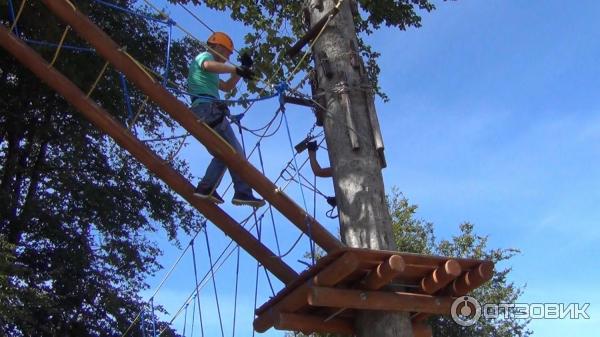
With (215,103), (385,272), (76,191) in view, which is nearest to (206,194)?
(215,103)

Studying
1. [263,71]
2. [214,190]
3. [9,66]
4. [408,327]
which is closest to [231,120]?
[214,190]

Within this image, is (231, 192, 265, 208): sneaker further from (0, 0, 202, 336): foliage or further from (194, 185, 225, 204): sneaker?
(0, 0, 202, 336): foliage

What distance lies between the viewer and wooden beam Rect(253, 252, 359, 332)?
4340 millimetres

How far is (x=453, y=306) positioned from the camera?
16.1ft

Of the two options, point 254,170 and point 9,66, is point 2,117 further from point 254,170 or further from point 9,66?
point 254,170

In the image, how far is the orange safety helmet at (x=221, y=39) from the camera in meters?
5.70

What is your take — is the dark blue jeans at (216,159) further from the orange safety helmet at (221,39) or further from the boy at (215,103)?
the orange safety helmet at (221,39)

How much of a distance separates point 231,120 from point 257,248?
0.96 m

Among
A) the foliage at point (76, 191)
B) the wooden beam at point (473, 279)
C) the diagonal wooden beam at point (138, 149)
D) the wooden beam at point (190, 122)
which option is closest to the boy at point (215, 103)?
the diagonal wooden beam at point (138, 149)

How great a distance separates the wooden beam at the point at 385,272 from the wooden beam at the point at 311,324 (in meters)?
0.49

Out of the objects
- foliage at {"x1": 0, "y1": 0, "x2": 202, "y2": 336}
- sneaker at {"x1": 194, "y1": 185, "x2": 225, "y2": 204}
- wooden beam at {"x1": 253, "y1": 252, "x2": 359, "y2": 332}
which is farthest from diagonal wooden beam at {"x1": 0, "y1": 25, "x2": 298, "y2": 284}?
foliage at {"x1": 0, "y1": 0, "x2": 202, "y2": 336}

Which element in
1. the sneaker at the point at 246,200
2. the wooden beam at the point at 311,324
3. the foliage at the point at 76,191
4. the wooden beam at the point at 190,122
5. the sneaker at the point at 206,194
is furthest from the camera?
the foliage at the point at 76,191

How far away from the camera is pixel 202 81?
5574 millimetres

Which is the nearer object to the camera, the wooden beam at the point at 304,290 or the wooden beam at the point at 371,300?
the wooden beam at the point at 304,290
